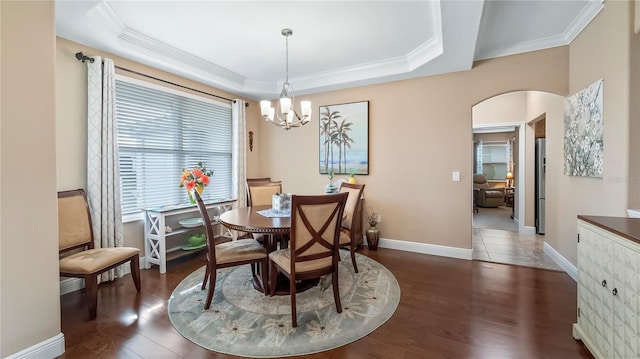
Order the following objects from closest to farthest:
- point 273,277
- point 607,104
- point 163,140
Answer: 1. point 607,104
2. point 273,277
3. point 163,140

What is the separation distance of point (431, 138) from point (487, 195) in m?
5.78

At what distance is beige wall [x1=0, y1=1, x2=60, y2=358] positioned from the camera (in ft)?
5.30


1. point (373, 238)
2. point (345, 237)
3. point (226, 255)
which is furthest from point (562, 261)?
point (226, 255)

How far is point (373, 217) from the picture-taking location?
427 cm

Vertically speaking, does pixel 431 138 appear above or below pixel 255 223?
above

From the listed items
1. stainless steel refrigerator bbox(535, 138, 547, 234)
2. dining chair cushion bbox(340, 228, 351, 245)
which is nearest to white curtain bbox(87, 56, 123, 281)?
dining chair cushion bbox(340, 228, 351, 245)

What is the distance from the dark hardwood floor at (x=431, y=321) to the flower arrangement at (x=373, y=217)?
3.53ft

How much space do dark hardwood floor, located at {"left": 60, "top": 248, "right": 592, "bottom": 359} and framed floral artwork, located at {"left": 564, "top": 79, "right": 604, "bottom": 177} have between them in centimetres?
123

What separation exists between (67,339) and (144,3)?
2.79 metres

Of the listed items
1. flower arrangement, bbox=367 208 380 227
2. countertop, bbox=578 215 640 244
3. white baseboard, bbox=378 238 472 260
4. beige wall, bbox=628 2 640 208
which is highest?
beige wall, bbox=628 2 640 208

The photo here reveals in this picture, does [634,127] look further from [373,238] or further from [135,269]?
[135,269]

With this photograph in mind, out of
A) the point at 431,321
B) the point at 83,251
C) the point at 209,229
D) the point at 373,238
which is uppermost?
the point at 209,229

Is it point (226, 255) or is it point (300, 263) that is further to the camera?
point (226, 255)

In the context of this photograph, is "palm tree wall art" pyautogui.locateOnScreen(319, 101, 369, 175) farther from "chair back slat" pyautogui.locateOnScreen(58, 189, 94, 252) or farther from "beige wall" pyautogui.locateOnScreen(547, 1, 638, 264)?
"chair back slat" pyautogui.locateOnScreen(58, 189, 94, 252)
